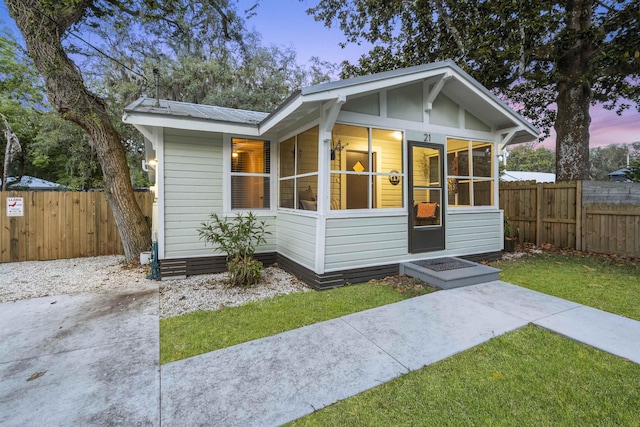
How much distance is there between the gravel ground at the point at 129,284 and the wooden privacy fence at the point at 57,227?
0.51 metres

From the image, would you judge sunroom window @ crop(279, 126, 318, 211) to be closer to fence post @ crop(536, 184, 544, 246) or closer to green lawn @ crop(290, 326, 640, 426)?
green lawn @ crop(290, 326, 640, 426)

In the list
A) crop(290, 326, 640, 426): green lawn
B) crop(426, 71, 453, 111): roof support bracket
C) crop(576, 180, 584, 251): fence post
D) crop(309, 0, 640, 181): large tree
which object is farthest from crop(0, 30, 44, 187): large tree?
crop(576, 180, 584, 251): fence post

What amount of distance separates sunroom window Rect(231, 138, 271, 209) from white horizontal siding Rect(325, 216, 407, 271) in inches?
82.3

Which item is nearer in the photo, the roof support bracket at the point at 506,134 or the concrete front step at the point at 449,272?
the concrete front step at the point at 449,272

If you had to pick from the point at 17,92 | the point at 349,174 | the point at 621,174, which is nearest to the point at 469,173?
the point at 349,174

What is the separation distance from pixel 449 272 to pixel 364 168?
2.26 m

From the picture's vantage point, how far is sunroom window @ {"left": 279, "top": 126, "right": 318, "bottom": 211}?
5.02 meters

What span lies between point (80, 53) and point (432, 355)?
30.6 feet

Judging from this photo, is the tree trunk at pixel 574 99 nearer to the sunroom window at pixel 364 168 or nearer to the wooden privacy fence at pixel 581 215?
the wooden privacy fence at pixel 581 215

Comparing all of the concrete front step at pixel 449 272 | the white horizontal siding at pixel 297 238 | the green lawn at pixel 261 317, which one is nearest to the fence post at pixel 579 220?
the concrete front step at pixel 449 272

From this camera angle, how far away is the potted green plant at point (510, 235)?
714 cm

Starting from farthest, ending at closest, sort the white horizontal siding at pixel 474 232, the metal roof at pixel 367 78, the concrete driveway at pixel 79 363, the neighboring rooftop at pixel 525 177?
1. the neighboring rooftop at pixel 525 177
2. the white horizontal siding at pixel 474 232
3. the metal roof at pixel 367 78
4. the concrete driveway at pixel 79 363

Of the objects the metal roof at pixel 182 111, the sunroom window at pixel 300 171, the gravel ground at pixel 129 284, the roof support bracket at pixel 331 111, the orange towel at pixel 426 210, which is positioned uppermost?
the metal roof at pixel 182 111

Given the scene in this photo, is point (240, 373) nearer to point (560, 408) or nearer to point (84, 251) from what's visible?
point (560, 408)
